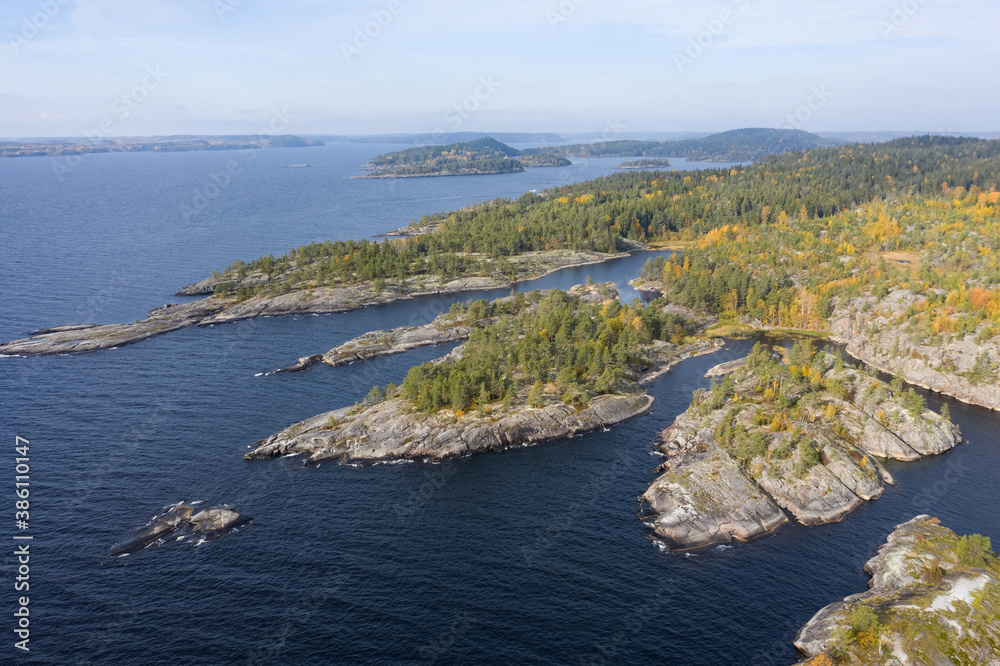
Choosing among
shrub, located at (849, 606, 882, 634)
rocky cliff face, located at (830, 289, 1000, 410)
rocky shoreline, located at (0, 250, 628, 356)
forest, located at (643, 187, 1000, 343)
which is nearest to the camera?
shrub, located at (849, 606, 882, 634)

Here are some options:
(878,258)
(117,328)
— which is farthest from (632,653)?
(878,258)

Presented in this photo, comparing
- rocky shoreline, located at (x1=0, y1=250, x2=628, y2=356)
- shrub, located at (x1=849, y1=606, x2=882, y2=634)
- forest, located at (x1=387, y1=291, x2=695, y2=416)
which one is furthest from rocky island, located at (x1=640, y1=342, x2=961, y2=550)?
rocky shoreline, located at (x1=0, y1=250, x2=628, y2=356)

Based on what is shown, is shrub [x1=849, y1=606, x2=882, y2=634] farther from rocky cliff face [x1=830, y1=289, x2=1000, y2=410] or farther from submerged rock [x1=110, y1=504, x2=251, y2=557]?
rocky cliff face [x1=830, y1=289, x2=1000, y2=410]

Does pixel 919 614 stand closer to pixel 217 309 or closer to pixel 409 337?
pixel 409 337

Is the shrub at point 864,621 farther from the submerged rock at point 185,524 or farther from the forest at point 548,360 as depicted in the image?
the submerged rock at point 185,524

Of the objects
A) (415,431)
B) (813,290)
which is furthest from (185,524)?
(813,290)

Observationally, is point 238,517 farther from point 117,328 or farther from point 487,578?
point 117,328

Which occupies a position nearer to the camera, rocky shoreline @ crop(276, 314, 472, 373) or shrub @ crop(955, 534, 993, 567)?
shrub @ crop(955, 534, 993, 567)
